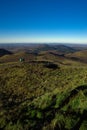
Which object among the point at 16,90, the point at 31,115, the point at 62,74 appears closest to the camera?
the point at 31,115

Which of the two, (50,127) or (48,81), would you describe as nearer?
(50,127)

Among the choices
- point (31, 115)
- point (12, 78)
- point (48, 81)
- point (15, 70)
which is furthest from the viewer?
point (15, 70)

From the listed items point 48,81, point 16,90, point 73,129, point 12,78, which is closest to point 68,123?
point 73,129

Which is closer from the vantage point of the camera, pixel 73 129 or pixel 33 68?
pixel 73 129

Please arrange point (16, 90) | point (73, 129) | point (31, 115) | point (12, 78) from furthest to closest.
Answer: point (12, 78)
point (16, 90)
point (31, 115)
point (73, 129)

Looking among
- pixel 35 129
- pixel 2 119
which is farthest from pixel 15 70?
pixel 35 129

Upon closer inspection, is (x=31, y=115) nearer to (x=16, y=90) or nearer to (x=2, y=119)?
(x=2, y=119)

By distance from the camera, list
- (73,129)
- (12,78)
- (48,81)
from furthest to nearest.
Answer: (12,78), (48,81), (73,129)

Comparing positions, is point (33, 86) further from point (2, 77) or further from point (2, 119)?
point (2, 119)

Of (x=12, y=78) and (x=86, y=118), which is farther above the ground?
(x=86, y=118)
